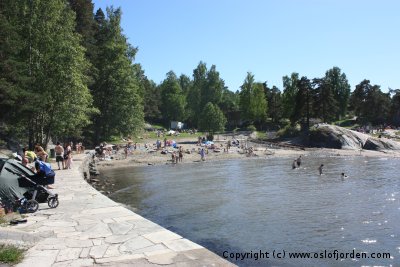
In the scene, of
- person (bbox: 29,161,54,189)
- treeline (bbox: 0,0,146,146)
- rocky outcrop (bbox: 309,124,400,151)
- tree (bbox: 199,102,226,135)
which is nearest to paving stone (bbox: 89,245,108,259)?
person (bbox: 29,161,54,189)

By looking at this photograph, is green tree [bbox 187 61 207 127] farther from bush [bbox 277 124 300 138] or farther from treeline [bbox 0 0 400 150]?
bush [bbox 277 124 300 138]

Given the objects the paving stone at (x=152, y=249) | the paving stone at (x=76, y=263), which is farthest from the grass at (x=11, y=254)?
the paving stone at (x=152, y=249)

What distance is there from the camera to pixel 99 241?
898 centimetres

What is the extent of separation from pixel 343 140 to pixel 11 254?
6627 cm

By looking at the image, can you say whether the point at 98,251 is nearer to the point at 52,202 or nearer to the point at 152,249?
the point at 152,249

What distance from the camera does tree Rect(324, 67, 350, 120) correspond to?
10138cm

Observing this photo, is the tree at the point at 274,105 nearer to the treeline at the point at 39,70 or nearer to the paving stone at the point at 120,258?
the treeline at the point at 39,70

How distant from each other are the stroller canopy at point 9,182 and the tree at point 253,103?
83283 mm

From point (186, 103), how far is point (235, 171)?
66.7 meters

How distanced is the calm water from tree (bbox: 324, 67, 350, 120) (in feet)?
225

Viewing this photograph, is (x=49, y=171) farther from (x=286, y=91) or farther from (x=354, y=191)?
(x=286, y=91)

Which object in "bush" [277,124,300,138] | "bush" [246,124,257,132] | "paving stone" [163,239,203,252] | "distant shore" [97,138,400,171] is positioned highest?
"bush" [246,124,257,132]

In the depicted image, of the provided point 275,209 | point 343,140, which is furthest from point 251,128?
point 275,209

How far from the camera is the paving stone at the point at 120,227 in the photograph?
968 cm
